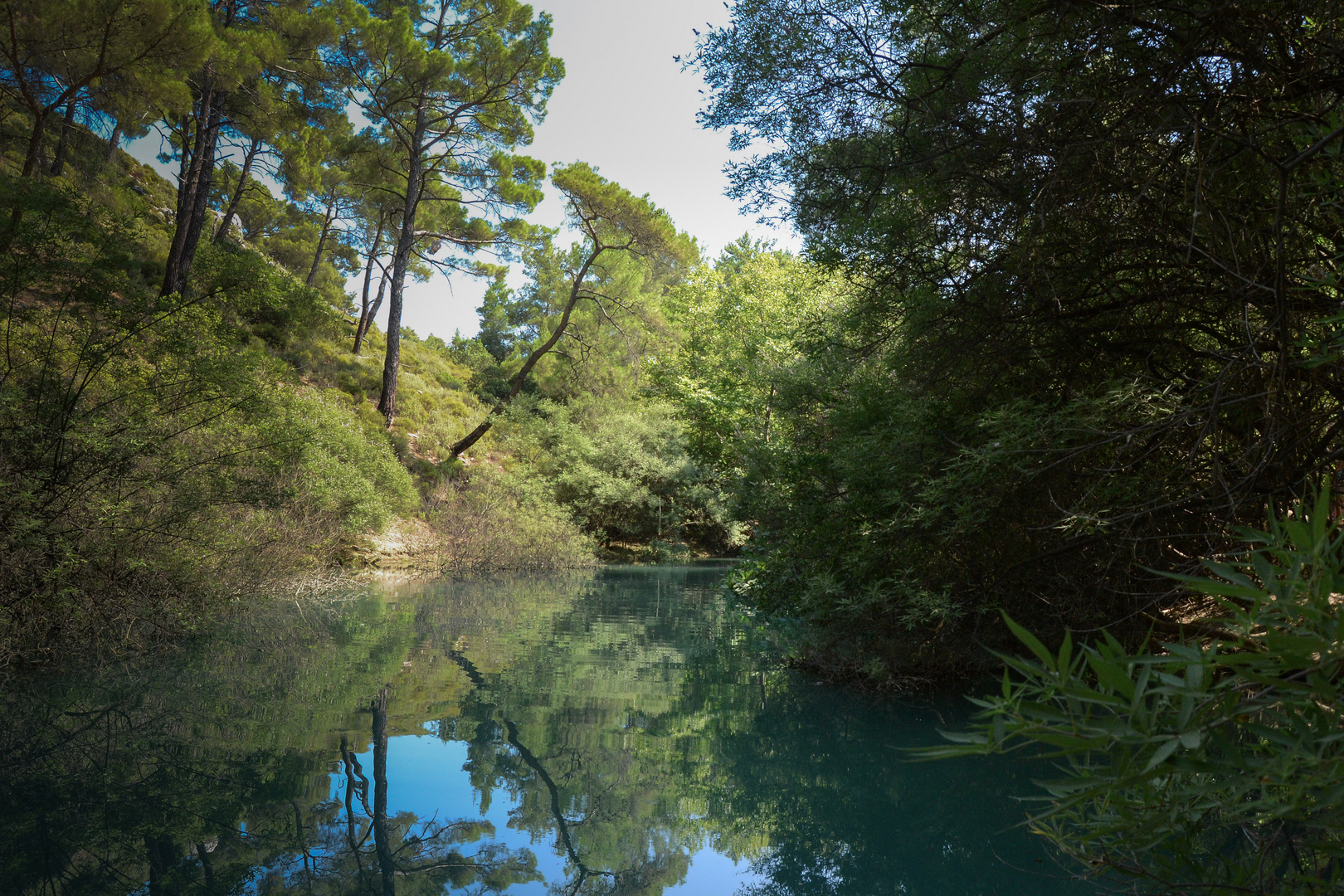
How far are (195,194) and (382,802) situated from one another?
16701 millimetres

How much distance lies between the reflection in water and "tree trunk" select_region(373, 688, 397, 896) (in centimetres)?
2

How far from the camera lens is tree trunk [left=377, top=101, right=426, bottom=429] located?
69.6ft

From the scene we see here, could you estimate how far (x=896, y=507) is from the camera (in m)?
6.57

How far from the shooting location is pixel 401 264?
21.9m

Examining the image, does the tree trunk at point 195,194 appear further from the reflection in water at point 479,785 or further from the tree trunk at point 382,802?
the tree trunk at point 382,802

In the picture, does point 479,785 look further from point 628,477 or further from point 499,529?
point 628,477

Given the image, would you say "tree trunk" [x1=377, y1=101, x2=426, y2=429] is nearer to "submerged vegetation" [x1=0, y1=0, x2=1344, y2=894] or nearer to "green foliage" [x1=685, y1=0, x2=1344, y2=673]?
"submerged vegetation" [x1=0, y1=0, x2=1344, y2=894]

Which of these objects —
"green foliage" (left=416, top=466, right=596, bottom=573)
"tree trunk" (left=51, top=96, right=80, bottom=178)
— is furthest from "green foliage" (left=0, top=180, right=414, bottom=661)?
"tree trunk" (left=51, top=96, right=80, bottom=178)

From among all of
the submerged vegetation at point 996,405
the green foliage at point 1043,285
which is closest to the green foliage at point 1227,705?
the submerged vegetation at point 996,405

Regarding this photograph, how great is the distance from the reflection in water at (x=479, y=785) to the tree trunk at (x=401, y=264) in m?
14.7

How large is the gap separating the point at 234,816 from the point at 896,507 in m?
5.20

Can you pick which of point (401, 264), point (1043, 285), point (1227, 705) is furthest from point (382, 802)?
point (401, 264)

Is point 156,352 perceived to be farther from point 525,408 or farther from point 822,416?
point 525,408

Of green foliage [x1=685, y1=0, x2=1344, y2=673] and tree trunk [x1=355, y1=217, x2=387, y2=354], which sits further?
tree trunk [x1=355, y1=217, x2=387, y2=354]
